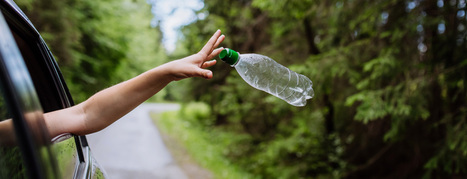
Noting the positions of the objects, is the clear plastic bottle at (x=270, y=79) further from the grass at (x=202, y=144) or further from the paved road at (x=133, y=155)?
the paved road at (x=133, y=155)

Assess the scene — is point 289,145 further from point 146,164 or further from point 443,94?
point 146,164

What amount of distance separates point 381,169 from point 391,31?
3.03 meters

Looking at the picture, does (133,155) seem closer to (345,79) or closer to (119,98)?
(345,79)

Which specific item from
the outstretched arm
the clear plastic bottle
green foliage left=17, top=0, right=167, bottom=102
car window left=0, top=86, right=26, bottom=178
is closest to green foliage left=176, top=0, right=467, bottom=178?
the clear plastic bottle

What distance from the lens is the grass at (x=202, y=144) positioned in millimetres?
8148

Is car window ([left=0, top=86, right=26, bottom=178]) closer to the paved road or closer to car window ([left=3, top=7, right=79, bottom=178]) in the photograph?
car window ([left=3, top=7, right=79, bottom=178])

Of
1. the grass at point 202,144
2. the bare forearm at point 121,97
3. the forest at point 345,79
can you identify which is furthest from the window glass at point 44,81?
the grass at point 202,144

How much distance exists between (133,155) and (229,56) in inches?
321

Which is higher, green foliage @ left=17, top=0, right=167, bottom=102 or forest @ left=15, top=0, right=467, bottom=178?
green foliage @ left=17, top=0, right=167, bottom=102

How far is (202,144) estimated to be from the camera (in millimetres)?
11328

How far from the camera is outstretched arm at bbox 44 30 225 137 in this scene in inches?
64.4

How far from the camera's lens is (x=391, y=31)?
4605 mm

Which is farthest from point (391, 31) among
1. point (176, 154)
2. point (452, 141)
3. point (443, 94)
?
point (176, 154)

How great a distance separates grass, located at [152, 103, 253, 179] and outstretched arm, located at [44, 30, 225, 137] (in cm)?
604
